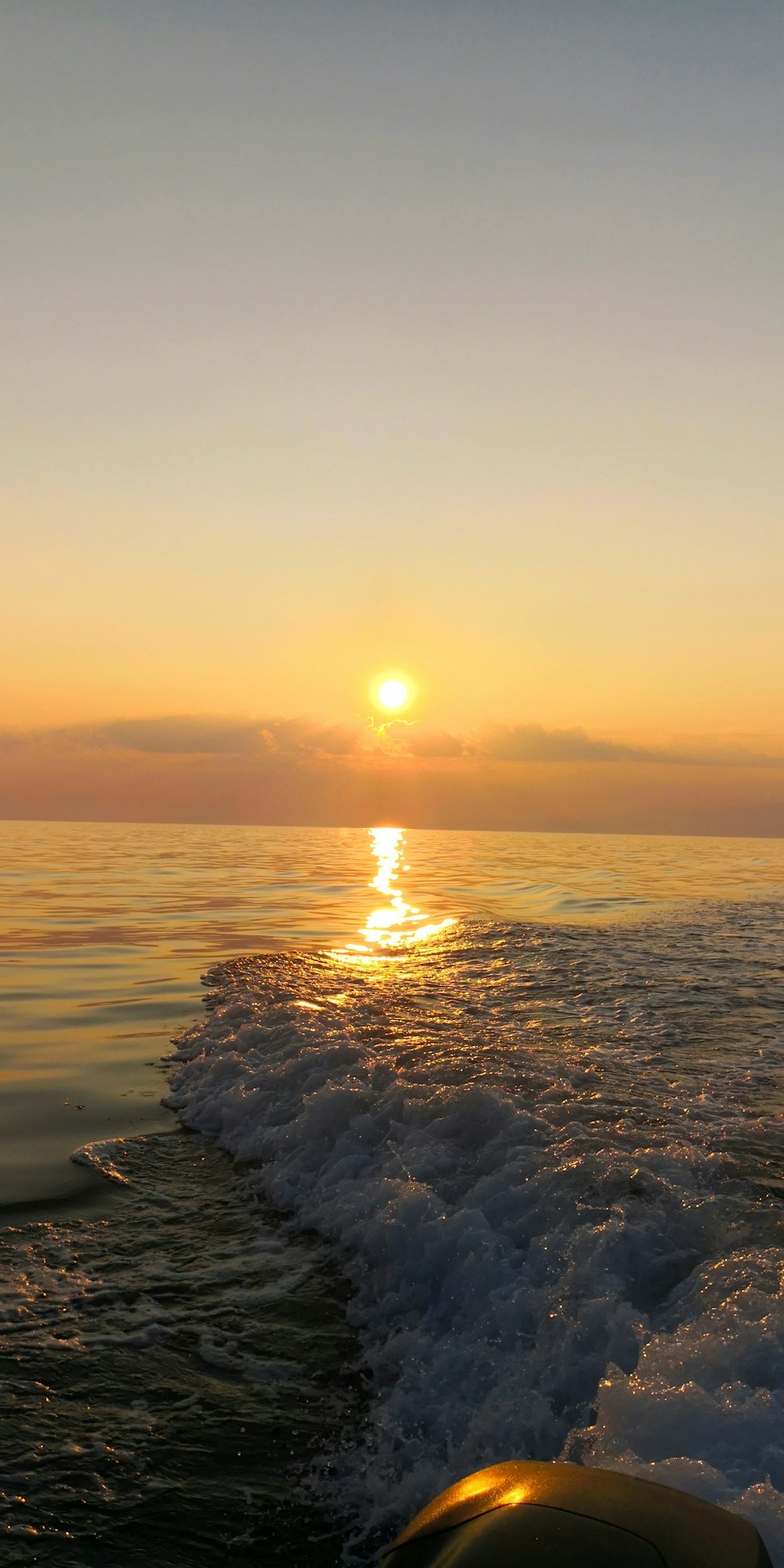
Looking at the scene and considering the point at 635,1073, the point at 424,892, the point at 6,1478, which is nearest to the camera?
the point at 6,1478

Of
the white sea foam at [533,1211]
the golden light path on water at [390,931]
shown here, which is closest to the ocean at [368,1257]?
the white sea foam at [533,1211]

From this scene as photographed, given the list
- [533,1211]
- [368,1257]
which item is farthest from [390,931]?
[533,1211]

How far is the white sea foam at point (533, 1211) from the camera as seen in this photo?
344cm

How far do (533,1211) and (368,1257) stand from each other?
Answer: 3.25 ft

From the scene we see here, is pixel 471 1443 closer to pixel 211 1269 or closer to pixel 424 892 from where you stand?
pixel 211 1269

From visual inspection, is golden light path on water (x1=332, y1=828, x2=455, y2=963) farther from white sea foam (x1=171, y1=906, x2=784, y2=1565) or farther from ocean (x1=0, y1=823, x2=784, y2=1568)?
white sea foam (x1=171, y1=906, x2=784, y2=1565)

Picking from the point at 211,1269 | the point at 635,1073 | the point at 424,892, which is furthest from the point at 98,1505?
the point at 424,892

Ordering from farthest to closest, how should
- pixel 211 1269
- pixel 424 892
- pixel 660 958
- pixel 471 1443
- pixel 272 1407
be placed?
1. pixel 424 892
2. pixel 660 958
3. pixel 211 1269
4. pixel 272 1407
5. pixel 471 1443

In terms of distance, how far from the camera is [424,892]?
26.3 metres

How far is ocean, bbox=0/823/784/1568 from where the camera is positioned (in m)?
3.32

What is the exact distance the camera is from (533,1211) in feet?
16.5

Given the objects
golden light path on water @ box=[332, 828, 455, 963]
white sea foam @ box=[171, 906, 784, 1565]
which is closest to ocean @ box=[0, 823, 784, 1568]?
white sea foam @ box=[171, 906, 784, 1565]

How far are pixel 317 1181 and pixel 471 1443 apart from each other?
8.70 feet

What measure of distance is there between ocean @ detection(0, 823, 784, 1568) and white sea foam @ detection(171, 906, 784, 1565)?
0.06ft
